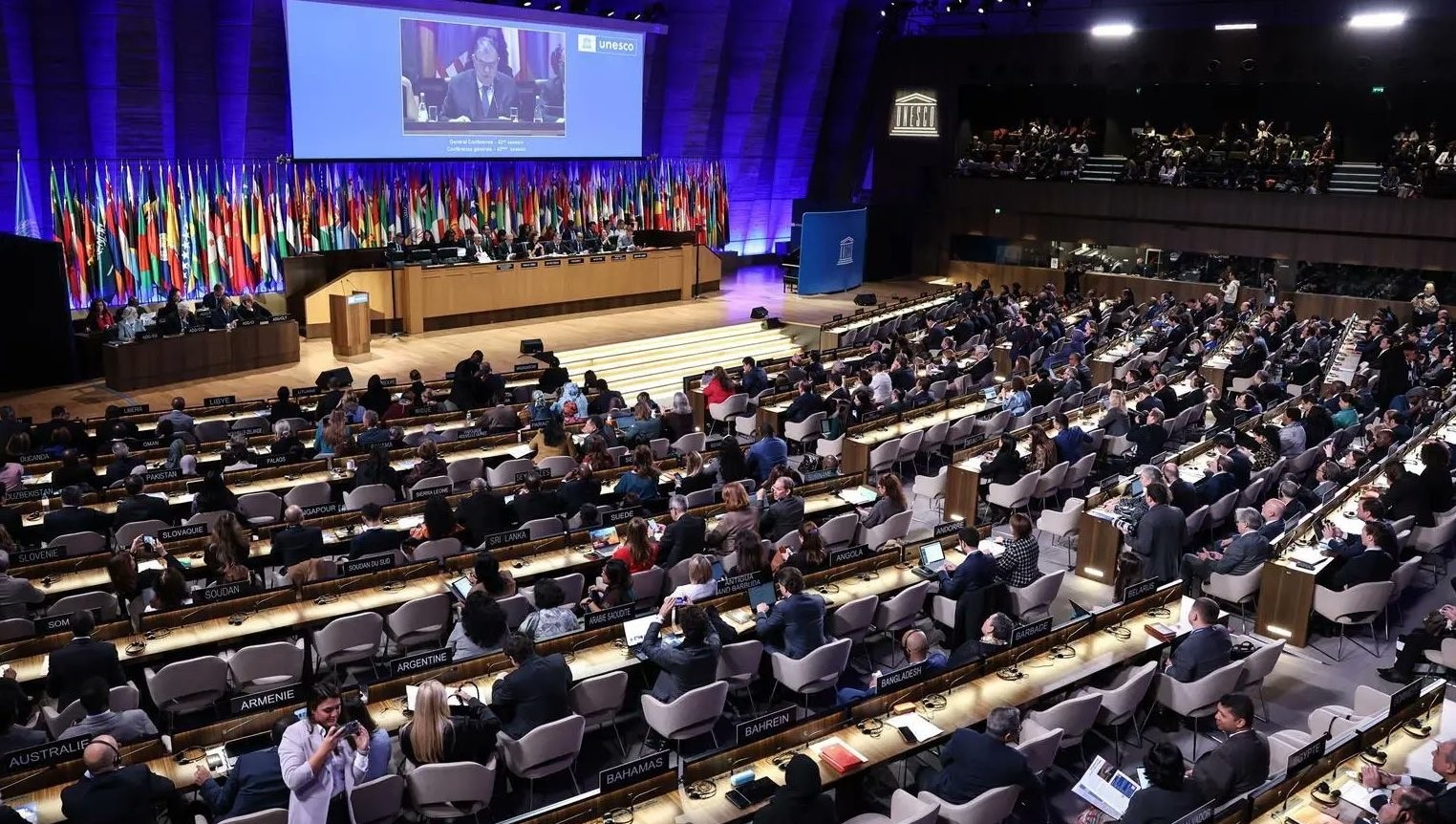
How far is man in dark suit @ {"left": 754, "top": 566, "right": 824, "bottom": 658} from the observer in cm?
831

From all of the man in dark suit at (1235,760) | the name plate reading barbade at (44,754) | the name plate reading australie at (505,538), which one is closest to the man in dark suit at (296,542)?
the name plate reading australie at (505,538)

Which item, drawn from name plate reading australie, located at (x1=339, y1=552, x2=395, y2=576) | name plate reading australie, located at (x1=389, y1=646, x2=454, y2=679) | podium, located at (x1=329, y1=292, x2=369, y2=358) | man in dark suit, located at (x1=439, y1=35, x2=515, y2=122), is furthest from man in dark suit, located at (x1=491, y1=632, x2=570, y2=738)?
man in dark suit, located at (x1=439, y1=35, x2=515, y2=122)

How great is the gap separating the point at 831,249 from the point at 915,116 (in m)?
6.36

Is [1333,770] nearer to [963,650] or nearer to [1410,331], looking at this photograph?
[963,650]

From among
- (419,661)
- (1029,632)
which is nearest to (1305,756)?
(1029,632)

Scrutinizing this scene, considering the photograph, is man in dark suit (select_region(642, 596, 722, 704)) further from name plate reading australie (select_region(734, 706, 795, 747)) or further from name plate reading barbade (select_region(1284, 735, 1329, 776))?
name plate reading barbade (select_region(1284, 735, 1329, 776))

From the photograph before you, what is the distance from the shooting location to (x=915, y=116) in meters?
31.4

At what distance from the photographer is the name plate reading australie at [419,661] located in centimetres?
736

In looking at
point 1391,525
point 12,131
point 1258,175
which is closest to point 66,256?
point 12,131

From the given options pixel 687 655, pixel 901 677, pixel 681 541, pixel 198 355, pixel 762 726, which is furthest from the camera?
pixel 198 355

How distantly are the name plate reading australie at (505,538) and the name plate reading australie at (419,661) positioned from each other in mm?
2142

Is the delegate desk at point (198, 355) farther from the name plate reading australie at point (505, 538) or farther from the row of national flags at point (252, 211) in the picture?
the name plate reading australie at point (505, 538)

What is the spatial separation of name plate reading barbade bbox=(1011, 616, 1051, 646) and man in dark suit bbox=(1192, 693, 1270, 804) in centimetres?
172

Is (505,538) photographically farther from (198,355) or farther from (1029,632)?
(198,355)
